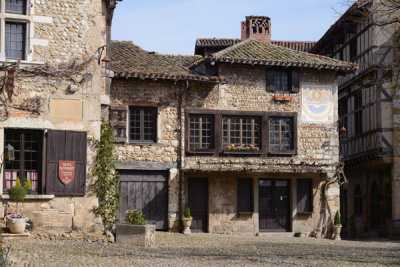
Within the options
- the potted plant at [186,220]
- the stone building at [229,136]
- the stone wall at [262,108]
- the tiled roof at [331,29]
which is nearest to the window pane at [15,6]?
the stone building at [229,136]

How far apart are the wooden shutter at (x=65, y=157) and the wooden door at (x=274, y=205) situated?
925 cm

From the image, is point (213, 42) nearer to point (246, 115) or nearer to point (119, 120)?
point (246, 115)

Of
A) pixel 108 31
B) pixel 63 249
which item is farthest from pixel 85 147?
pixel 108 31

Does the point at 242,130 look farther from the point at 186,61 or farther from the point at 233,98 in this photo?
the point at 186,61

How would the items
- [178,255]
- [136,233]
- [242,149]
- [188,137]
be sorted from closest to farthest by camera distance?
[178,255] → [136,233] → [188,137] → [242,149]

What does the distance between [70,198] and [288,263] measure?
222 inches

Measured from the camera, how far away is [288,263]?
1253cm

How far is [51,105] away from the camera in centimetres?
1534

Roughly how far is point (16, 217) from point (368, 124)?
1589 cm

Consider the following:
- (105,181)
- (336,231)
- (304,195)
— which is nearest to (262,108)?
(304,195)

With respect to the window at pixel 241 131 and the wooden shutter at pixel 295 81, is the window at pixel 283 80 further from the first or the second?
the window at pixel 241 131

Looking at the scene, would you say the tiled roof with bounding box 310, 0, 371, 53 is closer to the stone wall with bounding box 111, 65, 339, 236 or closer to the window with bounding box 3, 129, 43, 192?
the stone wall with bounding box 111, 65, 339, 236

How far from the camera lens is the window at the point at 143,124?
2192cm

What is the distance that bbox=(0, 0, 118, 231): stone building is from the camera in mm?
15070
